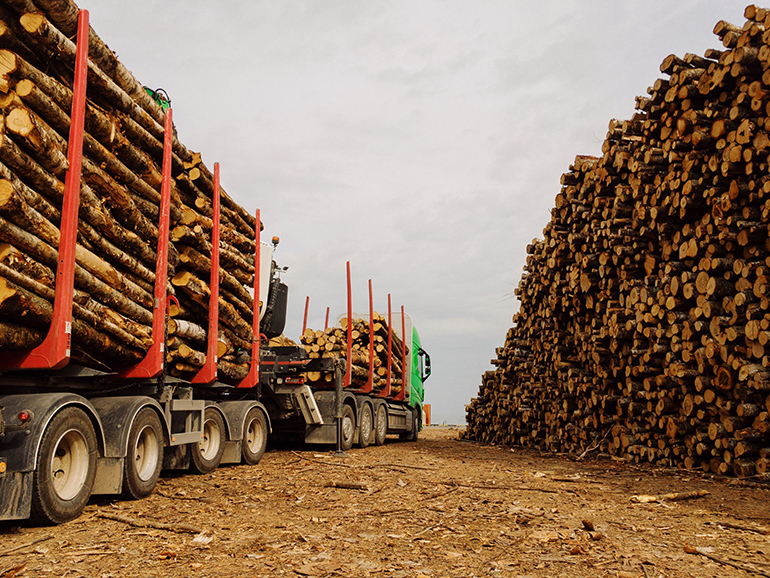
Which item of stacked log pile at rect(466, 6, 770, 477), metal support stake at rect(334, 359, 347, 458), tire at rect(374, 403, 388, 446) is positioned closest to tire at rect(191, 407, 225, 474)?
metal support stake at rect(334, 359, 347, 458)

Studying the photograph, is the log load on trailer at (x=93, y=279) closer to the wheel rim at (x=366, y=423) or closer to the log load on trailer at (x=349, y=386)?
the log load on trailer at (x=349, y=386)

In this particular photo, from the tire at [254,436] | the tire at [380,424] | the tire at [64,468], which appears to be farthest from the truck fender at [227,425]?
the tire at [380,424]

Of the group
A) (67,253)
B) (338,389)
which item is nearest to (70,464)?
(67,253)

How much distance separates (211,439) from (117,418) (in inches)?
112

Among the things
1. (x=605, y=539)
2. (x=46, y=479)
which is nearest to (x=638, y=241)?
(x=605, y=539)

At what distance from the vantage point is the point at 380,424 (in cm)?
1468

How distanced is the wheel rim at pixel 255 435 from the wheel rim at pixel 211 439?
0.95 m

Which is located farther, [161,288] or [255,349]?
[255,349]

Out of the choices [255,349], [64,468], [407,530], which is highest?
[255,349]

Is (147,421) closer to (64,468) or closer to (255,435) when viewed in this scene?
(64,468)

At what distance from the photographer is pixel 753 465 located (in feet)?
25.6

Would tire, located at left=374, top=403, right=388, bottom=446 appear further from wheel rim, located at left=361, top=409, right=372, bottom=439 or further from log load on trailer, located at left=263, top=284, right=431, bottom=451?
wheel rim, located at left=361, top=409, right=372, bottom=439

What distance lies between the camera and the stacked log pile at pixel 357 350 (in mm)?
12883

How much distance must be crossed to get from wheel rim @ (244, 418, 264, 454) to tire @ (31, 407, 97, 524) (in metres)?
4.24
